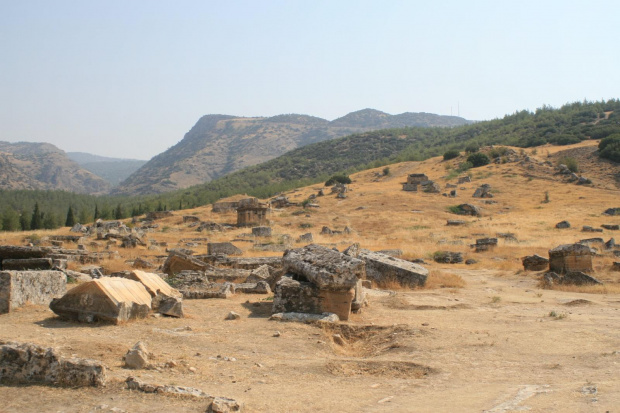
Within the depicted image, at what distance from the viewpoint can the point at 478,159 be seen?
→ 57031mm

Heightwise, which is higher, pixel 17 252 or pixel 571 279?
pixel 17 252

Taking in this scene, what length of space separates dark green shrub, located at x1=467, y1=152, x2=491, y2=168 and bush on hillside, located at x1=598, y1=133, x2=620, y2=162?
10931 millimetres

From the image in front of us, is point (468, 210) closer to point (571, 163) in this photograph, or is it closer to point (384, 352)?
point (571, 163)

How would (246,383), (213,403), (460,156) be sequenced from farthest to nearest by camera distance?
(460,156) < (246,383) < (213,403)

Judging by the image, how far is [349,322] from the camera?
8.37 meters

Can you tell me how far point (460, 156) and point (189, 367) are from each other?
199ft

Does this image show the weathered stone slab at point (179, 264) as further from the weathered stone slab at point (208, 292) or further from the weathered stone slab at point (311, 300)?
the weathered stone slab at point (311, 300)

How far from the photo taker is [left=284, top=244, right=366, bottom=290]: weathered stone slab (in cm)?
860

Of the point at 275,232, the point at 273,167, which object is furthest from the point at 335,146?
the point at 275,232

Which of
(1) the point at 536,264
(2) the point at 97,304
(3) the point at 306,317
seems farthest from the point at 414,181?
(2) the point at 97,304

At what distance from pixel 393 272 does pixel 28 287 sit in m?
8.30

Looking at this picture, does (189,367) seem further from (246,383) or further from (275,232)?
(275,232)

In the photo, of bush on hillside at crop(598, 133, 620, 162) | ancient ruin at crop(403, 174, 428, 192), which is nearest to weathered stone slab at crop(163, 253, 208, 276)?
ancient ruin at crop(403, 174, 428, 192)

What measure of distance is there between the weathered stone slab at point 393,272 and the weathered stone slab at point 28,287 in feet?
23.6
